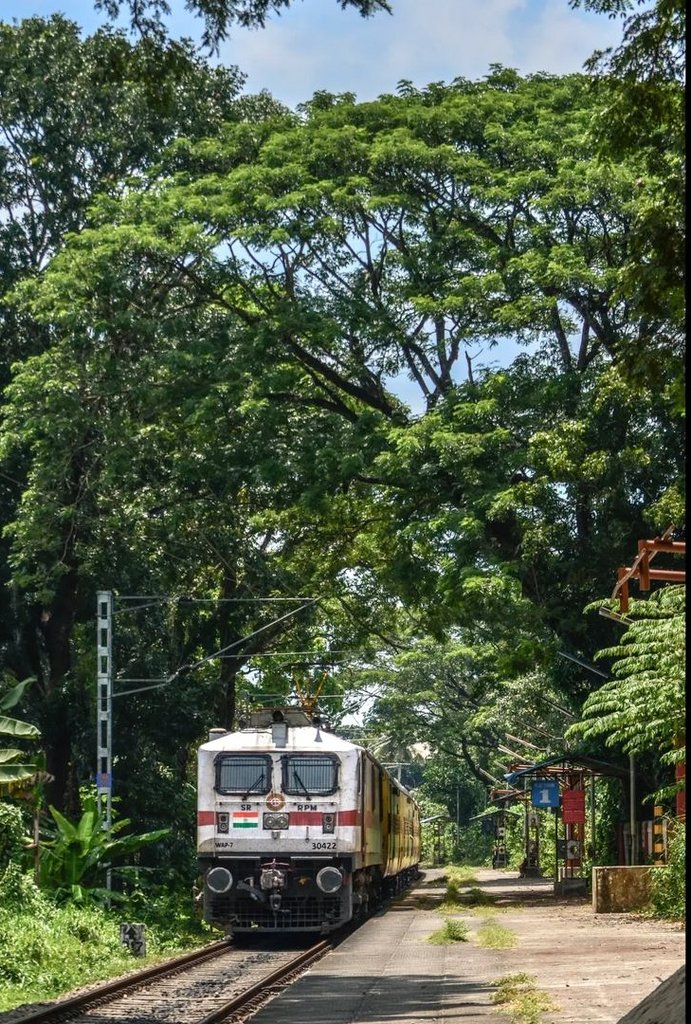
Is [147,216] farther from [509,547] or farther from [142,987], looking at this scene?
[142,987]

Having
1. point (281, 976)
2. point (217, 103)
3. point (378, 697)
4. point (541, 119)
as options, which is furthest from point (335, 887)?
point (378, 697)

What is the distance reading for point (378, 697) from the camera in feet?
210

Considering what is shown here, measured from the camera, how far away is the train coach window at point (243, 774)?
79.0 ft

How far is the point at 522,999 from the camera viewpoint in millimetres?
13688

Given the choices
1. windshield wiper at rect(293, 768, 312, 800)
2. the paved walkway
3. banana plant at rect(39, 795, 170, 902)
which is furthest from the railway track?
banana plant at rect(39, 795, 170, 902)

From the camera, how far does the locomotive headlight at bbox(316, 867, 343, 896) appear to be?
923 inches

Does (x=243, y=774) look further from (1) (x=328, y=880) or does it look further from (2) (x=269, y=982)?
(2) (x=269, y=982)

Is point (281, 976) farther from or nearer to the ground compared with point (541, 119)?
nearer to the ground

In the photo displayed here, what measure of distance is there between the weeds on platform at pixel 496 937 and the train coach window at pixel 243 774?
3926 millimetres

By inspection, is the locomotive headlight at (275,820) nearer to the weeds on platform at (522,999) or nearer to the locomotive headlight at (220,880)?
the locomotive headlight at (220,880)

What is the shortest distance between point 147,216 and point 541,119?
784 cm

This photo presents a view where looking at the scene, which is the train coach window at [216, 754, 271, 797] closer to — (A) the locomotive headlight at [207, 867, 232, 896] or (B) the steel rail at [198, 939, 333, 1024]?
(A) the locomotive headlight at [207, 867, 232, 896]

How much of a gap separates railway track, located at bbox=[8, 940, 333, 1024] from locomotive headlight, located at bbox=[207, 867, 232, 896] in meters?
1.50

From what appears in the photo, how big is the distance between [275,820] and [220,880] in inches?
47.3
